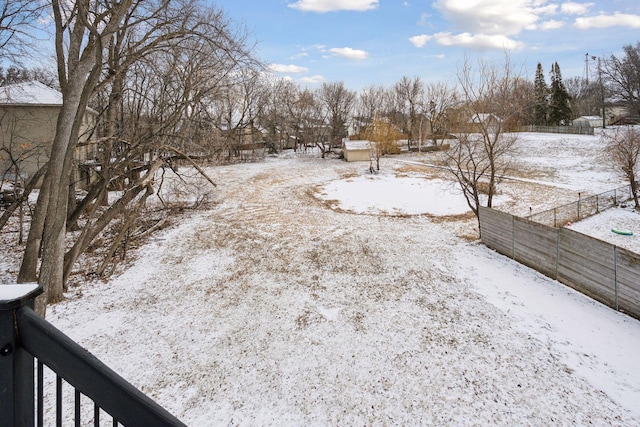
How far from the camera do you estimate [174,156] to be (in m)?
12.1

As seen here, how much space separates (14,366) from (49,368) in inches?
5.1

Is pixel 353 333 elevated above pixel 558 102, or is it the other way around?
pixel 558 102

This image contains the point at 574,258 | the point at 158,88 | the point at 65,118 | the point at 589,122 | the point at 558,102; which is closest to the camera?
the point at 65,118

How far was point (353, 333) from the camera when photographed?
6434mm

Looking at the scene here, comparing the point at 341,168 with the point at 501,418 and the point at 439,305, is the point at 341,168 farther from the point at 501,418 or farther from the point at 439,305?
the point at 501,418

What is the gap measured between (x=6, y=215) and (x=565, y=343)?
13.0 metres

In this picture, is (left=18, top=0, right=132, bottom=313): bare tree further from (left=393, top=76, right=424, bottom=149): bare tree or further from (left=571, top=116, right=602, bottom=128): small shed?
(left=571, top=116, right=602, bottom=128): small shed

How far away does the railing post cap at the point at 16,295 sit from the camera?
47.5 inches

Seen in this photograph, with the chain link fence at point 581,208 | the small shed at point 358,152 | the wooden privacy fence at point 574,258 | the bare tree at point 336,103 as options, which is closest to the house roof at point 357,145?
the small shed at point 358,152

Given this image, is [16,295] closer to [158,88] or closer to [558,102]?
Answer: [158,88]

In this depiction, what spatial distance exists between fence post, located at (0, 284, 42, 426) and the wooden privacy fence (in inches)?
354

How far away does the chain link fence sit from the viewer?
534 inches

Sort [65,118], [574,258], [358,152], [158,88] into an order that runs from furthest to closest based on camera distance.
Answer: [358,152] → [158,88] → [574,258] → [65,118]

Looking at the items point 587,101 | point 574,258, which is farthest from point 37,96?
point 587,101
